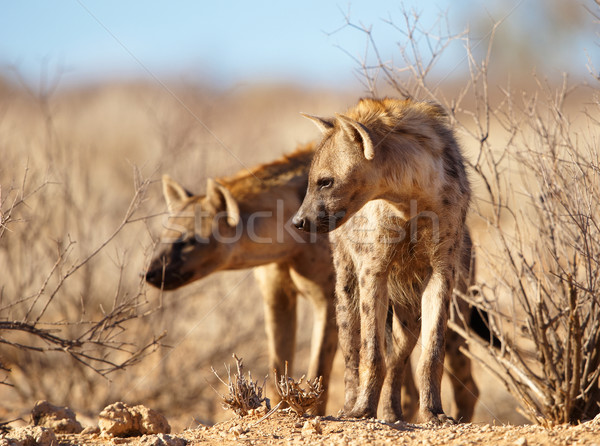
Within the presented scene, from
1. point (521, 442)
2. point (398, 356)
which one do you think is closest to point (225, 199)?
point (398, 356)

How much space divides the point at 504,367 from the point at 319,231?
3.81ft

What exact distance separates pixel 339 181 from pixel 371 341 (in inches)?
33.7

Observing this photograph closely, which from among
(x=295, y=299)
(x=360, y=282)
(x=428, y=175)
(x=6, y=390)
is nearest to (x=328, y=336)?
(x=295, y=299)

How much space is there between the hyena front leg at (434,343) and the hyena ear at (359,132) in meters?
0.73

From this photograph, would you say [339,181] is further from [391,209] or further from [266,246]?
[266,246]

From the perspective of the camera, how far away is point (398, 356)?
4.66 meters

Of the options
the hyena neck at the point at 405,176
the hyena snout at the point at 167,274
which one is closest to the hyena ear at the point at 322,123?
the hyena neck at the point at 405,176

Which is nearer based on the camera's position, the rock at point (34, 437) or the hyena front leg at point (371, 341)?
the rock at point (34, 437)

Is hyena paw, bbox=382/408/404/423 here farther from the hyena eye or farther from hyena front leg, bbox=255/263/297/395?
hyena front leg, bbox=255/263/297/395

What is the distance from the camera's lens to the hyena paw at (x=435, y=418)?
12.2 ft

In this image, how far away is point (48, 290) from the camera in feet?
27.0

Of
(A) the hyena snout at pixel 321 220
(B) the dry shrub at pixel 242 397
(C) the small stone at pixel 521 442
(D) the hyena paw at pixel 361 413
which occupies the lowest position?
(D) the hyena paw at pixel 361 413

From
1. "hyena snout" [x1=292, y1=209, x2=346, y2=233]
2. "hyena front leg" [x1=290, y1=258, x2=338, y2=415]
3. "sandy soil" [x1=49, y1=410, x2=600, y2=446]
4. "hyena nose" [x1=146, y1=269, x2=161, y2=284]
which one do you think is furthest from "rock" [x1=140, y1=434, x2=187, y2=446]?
"hyena front leg" [x1=290, y1=258, x2=338, y2=415]

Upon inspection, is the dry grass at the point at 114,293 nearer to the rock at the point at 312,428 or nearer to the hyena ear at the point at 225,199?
the hyena ear at the point at 225,199
